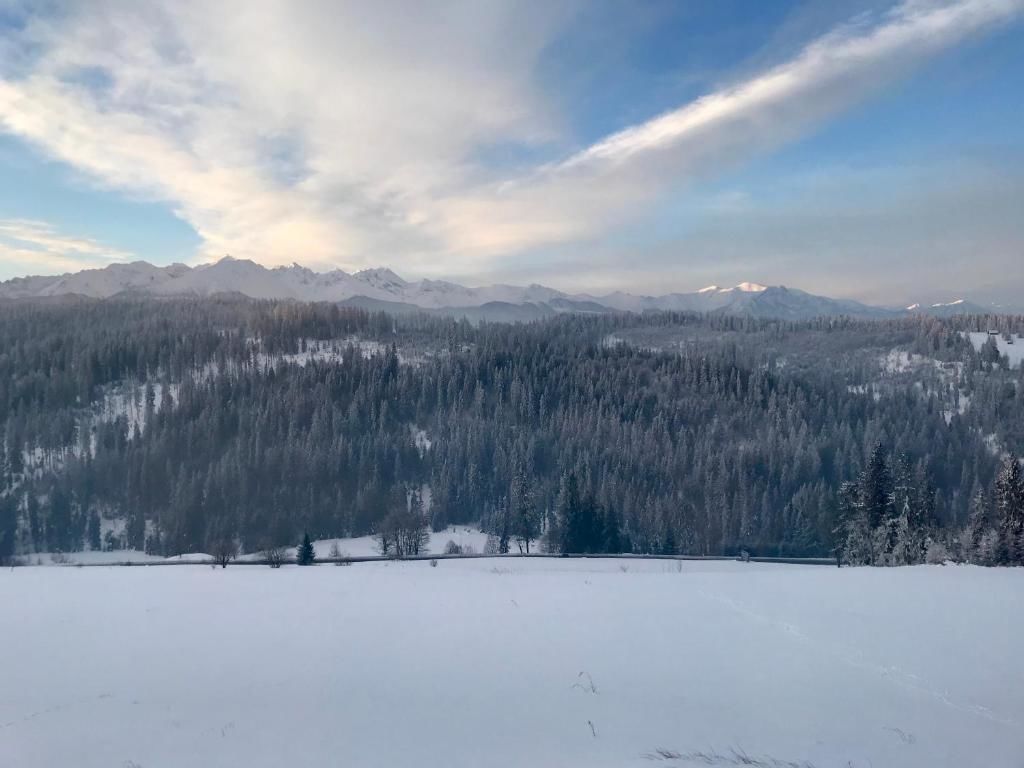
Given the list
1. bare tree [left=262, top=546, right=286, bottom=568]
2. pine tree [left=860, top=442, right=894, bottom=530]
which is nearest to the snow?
pine tree [left=860, top=442, right=894, bottom=530]

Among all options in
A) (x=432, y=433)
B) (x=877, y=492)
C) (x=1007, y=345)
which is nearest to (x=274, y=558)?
(x=877, y=492)

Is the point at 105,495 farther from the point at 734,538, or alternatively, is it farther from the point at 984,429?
the point at 984,429

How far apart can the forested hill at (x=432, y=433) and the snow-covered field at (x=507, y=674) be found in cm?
2450

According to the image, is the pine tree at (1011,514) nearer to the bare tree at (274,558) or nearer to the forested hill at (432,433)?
the forested hill at (432,433)

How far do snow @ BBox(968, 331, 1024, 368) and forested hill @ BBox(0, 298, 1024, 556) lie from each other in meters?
10.7

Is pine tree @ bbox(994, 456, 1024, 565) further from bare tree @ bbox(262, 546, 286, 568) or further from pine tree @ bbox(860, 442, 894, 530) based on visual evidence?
bare tree @ bbox(262, 546, 286, 568)

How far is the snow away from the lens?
14938cm

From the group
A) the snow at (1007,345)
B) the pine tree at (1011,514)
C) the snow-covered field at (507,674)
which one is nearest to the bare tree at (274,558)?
the snow-covered field at (507,674)

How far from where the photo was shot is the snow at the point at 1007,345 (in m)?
149

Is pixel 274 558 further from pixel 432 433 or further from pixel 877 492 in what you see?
pixel 432 433

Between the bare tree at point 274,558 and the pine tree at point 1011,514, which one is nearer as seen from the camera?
the pine tree at point 1011,514

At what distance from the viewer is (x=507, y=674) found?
400 inches

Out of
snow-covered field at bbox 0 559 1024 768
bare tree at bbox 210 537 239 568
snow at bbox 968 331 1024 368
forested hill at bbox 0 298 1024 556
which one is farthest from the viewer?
snow at bbox 968 331 1024 368

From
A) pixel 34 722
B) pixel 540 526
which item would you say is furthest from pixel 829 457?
pixel 34 722
